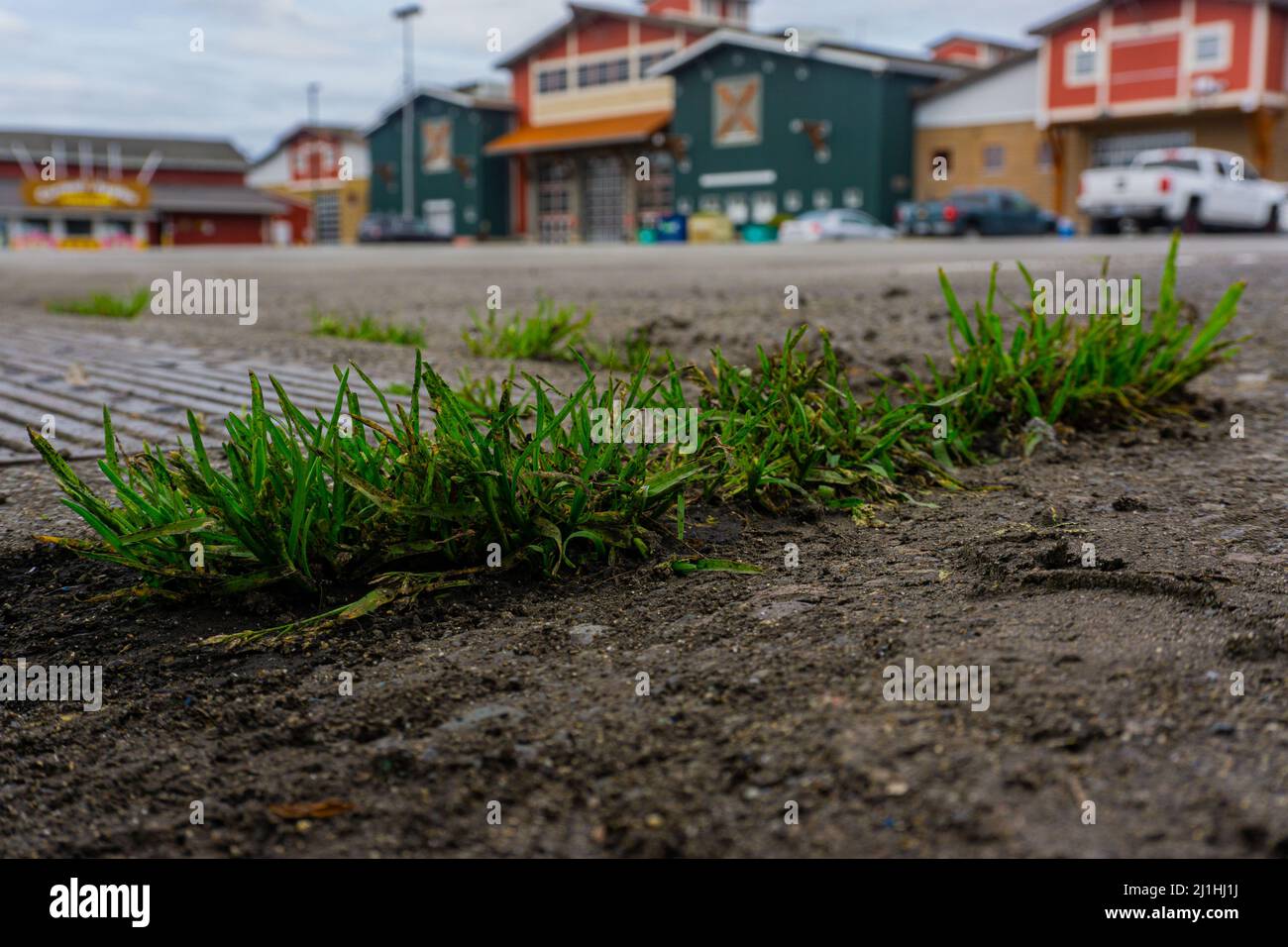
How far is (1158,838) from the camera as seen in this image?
1.37 metres

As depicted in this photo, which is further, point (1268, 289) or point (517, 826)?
point (1268, 289)

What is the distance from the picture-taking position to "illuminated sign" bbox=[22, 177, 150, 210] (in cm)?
5684

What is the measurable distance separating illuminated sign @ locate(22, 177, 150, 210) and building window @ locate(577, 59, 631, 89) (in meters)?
23.5

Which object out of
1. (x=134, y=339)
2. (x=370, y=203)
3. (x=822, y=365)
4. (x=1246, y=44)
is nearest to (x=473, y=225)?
(x=370, y=203)

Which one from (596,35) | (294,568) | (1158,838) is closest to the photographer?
(1158,838)

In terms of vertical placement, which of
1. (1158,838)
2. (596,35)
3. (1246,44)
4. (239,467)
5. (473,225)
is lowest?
(1158,838)

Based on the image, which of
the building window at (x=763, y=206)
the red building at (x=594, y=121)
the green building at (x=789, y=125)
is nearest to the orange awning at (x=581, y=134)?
the red building at (x=594, y=121)

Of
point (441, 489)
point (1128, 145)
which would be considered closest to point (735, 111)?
point (1128, 145)

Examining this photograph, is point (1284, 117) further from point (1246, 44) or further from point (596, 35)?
point (596, 35)

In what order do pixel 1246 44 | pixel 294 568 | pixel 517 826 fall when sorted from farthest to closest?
pixel 1246 44
pixel 294 568
pixel 517 826

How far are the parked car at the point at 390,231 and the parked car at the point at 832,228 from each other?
507 inches

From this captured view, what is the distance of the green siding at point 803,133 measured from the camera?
3859 cm
